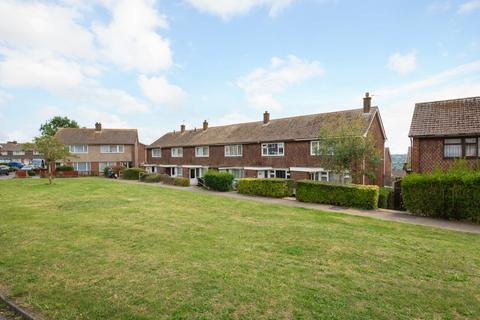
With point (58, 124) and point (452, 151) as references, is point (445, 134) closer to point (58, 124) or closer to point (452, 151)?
point (452, 151)

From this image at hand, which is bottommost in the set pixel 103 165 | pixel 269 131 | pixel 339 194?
pixel 339 194

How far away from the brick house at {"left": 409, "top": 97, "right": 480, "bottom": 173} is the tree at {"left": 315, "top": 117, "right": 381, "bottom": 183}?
2.85 metres

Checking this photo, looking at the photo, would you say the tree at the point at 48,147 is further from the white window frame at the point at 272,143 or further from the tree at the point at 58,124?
the tree at the point at 58,124

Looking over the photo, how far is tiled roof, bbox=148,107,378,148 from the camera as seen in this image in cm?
2640

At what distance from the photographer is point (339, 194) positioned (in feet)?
57.6

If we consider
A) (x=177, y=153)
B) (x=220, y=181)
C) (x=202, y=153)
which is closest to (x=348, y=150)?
(x=220, y=181)

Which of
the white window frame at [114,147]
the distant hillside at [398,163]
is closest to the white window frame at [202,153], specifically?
the white window frame at [114,147]

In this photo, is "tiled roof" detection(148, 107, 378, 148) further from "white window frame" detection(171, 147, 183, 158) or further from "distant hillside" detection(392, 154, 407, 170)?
"distant hillside" detection(392, 154, 407, 170)

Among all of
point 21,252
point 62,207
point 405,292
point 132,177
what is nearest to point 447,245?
point 405,292

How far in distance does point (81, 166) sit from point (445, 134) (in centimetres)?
5019

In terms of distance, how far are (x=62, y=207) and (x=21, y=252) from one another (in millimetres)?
8109

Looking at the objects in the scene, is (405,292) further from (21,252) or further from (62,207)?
(62,207)

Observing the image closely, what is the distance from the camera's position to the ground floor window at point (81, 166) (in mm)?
46934

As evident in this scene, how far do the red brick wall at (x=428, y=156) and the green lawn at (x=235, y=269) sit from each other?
31.2 ft
